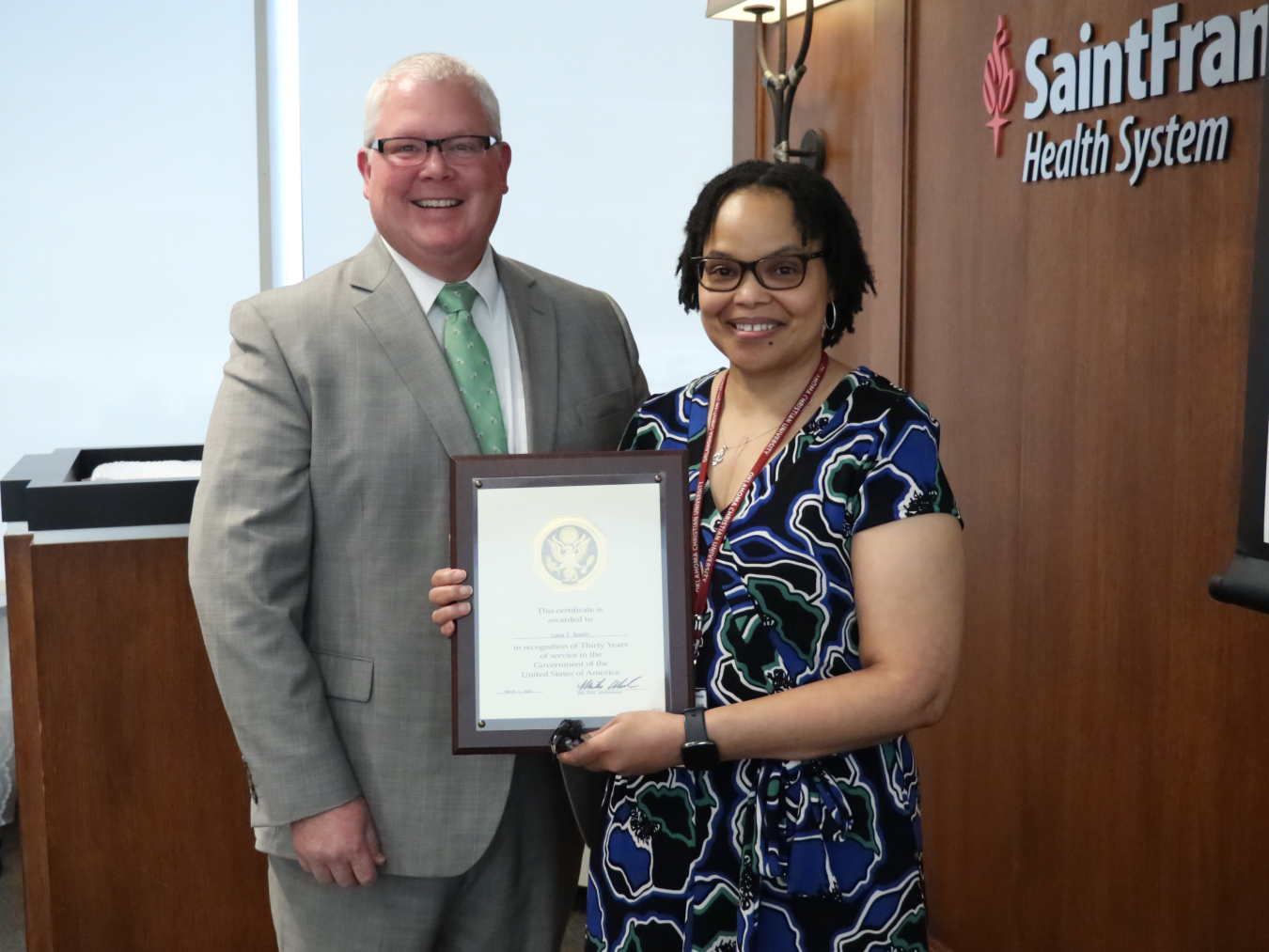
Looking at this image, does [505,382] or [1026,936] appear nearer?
[505,382]

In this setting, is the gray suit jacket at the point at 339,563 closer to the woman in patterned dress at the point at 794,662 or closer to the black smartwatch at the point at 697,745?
the woman in patterned dress at the point at 794,662

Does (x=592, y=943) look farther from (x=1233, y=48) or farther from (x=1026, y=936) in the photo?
(x=1233, y=48)

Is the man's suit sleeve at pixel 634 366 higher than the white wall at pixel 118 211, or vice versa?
the white wall at pixel 118 211

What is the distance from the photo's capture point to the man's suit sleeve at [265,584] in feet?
5.06

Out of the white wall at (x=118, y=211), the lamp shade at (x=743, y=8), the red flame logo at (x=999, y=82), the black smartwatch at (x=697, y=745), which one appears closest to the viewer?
the black smartwatch at (x=697, y=745)

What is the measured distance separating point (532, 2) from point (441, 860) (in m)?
3.19

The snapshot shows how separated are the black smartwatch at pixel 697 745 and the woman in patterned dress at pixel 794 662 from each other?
0.01m

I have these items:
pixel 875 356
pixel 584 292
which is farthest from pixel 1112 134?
pixel 584 292

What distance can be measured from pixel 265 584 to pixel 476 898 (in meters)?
0.55

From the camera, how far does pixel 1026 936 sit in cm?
254

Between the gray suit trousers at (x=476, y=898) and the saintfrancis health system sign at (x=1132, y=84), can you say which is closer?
the gray suit trousers at (x=476, y=898)

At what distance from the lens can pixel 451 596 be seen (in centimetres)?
142
